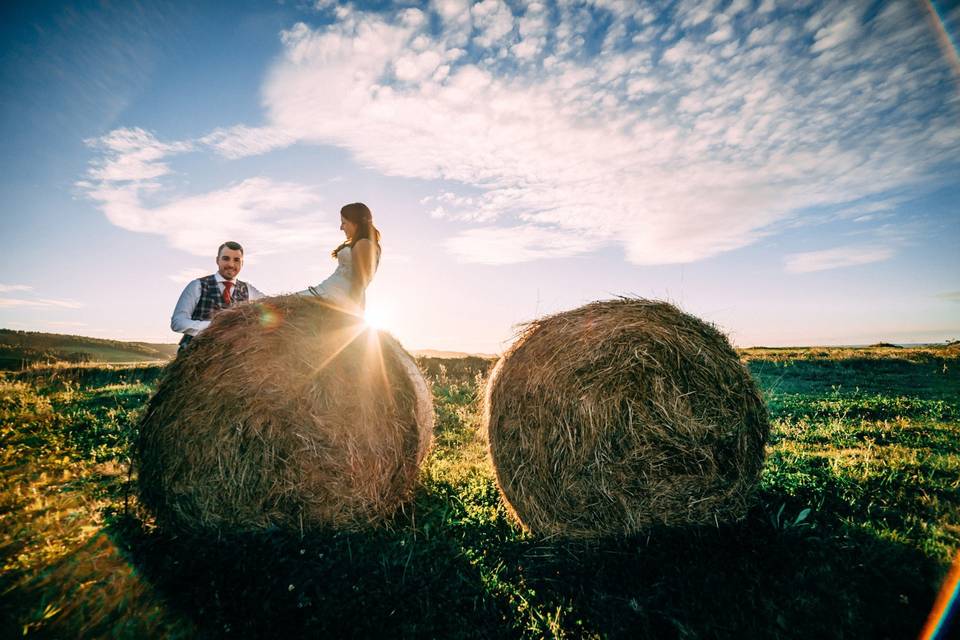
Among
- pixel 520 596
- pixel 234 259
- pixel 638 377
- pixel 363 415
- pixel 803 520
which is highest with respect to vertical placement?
pixel 234 259

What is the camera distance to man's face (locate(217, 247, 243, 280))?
232 inches

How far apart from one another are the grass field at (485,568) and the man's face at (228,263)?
2.60 meters

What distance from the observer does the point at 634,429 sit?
412 cm

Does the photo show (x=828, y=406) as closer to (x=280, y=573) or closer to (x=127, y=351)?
(x=280, y=573)

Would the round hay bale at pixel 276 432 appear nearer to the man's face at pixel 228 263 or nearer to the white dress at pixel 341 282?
the white dress at pixel 341 282

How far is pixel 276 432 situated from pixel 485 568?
218cm

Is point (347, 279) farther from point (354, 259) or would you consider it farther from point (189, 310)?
point (189, 310)

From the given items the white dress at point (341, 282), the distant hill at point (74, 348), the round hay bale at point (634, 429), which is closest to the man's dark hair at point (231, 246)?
the white dress at point (341, 282)

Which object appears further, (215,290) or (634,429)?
(215,290)

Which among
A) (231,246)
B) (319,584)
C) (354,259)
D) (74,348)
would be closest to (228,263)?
(231,246)

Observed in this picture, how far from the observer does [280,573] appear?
11.2 ft

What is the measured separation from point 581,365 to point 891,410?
7.28 metres

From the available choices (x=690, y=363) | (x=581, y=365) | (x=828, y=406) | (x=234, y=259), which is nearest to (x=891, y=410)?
(x=828, y=406)

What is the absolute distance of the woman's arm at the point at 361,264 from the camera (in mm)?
5129
